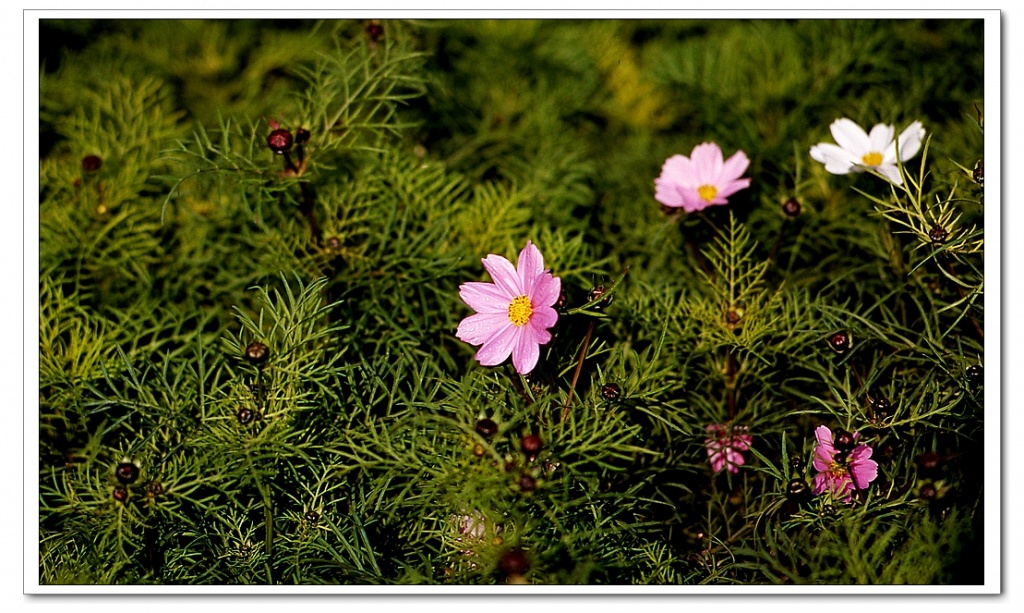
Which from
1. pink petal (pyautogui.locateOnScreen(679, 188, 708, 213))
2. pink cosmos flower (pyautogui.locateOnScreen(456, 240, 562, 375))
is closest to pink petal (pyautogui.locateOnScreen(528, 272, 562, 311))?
pink cosmos flower (pyautogui.locateOnScreen(456, 240, 562, 375))

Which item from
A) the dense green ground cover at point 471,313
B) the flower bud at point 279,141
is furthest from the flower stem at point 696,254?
the flower bud at point 279,141

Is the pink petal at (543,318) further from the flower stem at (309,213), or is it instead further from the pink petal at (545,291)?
the flower stem at (309,213)

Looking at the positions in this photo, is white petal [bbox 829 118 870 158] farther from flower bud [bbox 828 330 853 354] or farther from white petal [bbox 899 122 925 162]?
flower bud [bbox 828 330 853 354]

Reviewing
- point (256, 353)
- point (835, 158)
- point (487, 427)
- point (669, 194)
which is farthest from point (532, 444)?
point (835, 158)

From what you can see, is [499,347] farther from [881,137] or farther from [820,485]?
[881,137]
